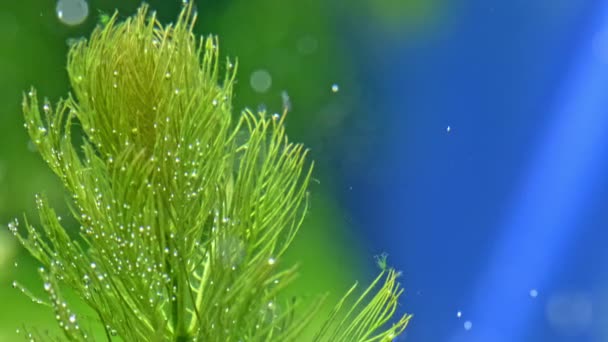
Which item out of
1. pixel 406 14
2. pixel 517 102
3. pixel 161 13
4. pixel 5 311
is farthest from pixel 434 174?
pixel 5 311

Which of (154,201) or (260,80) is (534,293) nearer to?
(260,80)

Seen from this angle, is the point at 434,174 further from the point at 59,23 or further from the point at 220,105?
the point at 220,105

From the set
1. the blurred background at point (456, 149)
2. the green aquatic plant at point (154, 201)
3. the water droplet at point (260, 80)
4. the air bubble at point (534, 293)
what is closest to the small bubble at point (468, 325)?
the blurred background at point (456, 149)

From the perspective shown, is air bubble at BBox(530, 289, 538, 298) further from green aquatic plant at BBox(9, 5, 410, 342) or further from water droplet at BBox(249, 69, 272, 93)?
green aquatic plant at BBox(9, 5, 410, 342)

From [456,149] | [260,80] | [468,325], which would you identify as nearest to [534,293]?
[468,325]

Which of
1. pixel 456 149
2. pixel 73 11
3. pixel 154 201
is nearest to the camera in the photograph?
pixel 154 201

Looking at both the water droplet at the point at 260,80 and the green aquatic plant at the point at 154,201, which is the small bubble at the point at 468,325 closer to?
the water droplet at the point at 260,80
